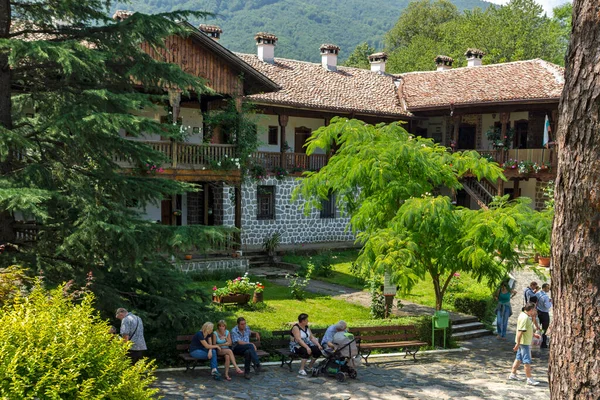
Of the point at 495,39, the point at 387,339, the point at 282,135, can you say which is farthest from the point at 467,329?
the point at 495,39

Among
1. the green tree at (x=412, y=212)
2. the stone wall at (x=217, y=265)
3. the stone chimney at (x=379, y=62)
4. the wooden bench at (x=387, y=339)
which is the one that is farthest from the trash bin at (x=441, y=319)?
the stone chimney at (x=379, y=62)

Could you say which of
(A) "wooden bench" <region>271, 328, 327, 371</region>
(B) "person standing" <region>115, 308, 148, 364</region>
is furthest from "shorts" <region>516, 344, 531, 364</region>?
(B) "person standing" <region>115, 308, 148, 364</region>

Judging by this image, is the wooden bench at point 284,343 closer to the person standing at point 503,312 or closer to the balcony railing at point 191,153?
the person standing at point 503,312

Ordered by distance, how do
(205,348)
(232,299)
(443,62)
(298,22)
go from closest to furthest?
1. (205,348)
2. (232,299)
3. (443,62)
4. (298,22)

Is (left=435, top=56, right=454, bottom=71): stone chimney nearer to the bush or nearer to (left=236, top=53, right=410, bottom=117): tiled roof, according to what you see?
(left=236, top=53, right=410, bottom=117): tiled roof

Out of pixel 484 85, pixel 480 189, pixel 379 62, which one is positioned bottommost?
pixel 480 189

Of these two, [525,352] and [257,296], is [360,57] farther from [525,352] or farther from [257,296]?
[525,352]

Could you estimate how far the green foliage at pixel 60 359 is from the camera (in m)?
5.68

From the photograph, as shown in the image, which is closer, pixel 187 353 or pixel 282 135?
pixel 187 353

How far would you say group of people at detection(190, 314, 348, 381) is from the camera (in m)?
10.8

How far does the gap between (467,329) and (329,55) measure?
60.0 feet

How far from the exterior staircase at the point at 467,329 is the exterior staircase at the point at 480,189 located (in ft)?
37.2

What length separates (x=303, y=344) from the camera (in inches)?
445

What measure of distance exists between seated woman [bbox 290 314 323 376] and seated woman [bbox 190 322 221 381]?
1.38 metres
